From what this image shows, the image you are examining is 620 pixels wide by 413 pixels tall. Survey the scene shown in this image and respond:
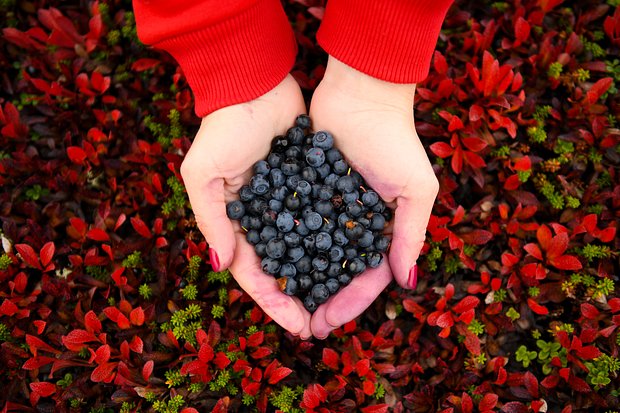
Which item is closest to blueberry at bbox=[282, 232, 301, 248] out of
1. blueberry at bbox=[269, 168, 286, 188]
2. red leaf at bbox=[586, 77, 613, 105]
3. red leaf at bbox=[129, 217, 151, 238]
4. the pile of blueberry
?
the pile of blueberry

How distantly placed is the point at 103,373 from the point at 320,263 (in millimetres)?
971

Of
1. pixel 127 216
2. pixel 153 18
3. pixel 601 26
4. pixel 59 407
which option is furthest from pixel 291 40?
pixel 59 407

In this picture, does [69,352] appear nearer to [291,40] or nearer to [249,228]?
[249,228]

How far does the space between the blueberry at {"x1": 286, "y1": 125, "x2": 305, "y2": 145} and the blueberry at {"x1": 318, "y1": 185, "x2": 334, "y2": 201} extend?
9.8 inches

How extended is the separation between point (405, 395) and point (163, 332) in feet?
3.51

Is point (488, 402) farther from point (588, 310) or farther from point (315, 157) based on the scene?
point (315, 157)

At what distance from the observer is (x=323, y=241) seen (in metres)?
2.18

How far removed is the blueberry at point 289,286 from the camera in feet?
7.24

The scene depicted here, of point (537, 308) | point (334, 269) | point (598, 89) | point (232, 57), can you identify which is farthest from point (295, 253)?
point (598, 89)

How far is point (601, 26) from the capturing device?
287 centimetres

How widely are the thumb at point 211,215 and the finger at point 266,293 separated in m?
0.09

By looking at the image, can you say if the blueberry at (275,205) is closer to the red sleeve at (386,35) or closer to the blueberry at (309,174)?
the blueberry at (309,174)

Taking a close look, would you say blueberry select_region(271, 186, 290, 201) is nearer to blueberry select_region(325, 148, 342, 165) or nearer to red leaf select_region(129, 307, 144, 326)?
blueberry select_region(325, 148, 342, 165)

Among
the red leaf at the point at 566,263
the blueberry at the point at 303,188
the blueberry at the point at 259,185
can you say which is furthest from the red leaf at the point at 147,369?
the red leaf at the point at 566,263
